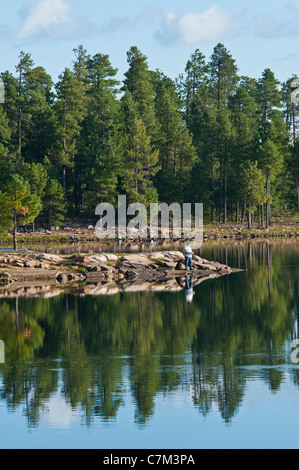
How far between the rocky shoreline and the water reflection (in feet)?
14.0

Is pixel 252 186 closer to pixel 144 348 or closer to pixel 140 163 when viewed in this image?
pixel 140 163

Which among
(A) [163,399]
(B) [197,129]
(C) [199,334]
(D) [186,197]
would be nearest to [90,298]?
(C) [199,334]

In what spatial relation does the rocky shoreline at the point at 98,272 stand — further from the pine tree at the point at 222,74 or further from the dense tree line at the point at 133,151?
the pine tree at the point at 222,74

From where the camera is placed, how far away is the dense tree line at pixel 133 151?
9669 cm

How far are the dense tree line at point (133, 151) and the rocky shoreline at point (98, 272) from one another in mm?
44392

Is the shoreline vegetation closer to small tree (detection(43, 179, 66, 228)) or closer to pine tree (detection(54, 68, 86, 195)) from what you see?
small tree (detection(43, 179, 66, 228))

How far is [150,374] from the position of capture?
63.9 ft

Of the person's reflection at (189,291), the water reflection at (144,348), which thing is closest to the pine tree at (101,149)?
the person's reflection at (189,291)

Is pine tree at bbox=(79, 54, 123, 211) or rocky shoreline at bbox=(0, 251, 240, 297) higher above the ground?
pine tree at bbox=(79, 54, 123, 211)

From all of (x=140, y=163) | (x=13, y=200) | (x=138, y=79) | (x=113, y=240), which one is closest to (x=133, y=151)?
(x=140, y=163)

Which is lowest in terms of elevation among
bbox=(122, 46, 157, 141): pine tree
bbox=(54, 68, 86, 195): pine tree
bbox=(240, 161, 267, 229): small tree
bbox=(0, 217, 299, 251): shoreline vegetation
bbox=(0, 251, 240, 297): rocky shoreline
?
bbox=(0, 251, 240, 297): rocky shoreline

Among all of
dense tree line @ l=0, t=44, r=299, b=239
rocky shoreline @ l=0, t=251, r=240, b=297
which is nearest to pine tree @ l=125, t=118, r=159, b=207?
dense tree line @ l=0, t=44, r=299, b=239

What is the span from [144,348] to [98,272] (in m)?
22.9

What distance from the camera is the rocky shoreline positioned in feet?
135
